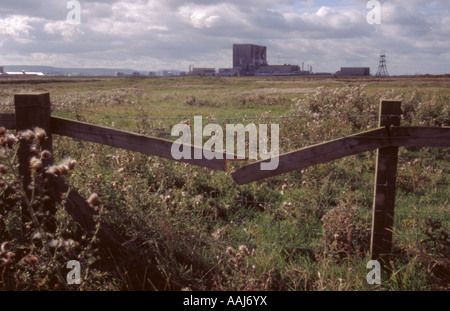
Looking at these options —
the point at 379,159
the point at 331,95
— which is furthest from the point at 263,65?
the point at 379,159

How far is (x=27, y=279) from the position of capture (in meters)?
2.93

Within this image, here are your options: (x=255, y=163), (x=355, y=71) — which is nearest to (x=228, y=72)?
(x=355, y=71)

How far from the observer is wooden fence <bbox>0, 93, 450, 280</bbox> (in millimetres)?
3111

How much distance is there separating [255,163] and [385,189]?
3.87 feet

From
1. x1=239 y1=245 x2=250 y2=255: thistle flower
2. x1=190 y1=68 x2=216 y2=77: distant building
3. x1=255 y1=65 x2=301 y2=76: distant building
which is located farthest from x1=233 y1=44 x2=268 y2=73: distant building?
x1=239 y1=245 x2=250 y2=255: thistle flower

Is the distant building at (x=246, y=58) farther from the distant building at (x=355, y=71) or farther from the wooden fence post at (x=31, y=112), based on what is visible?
the wooden fence post at (x=31, y=112)

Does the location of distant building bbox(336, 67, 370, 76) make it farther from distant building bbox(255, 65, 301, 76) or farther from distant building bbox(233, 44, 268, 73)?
distant building bbox(233, 44, 268, 73)

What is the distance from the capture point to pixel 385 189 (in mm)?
3275

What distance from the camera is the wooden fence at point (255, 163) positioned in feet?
10.2

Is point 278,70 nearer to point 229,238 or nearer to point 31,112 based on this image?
point 229,238

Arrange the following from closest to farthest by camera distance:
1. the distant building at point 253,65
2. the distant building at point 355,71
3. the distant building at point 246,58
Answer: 1. the distant building at point 355,71
2. the distant building at point 253,65
3. the distant building at point 246,58

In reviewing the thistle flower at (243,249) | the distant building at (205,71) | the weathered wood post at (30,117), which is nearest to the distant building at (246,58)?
the distant building at (205,71)

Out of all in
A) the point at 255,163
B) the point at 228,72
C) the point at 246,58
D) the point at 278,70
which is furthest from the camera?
the point at 246,58
